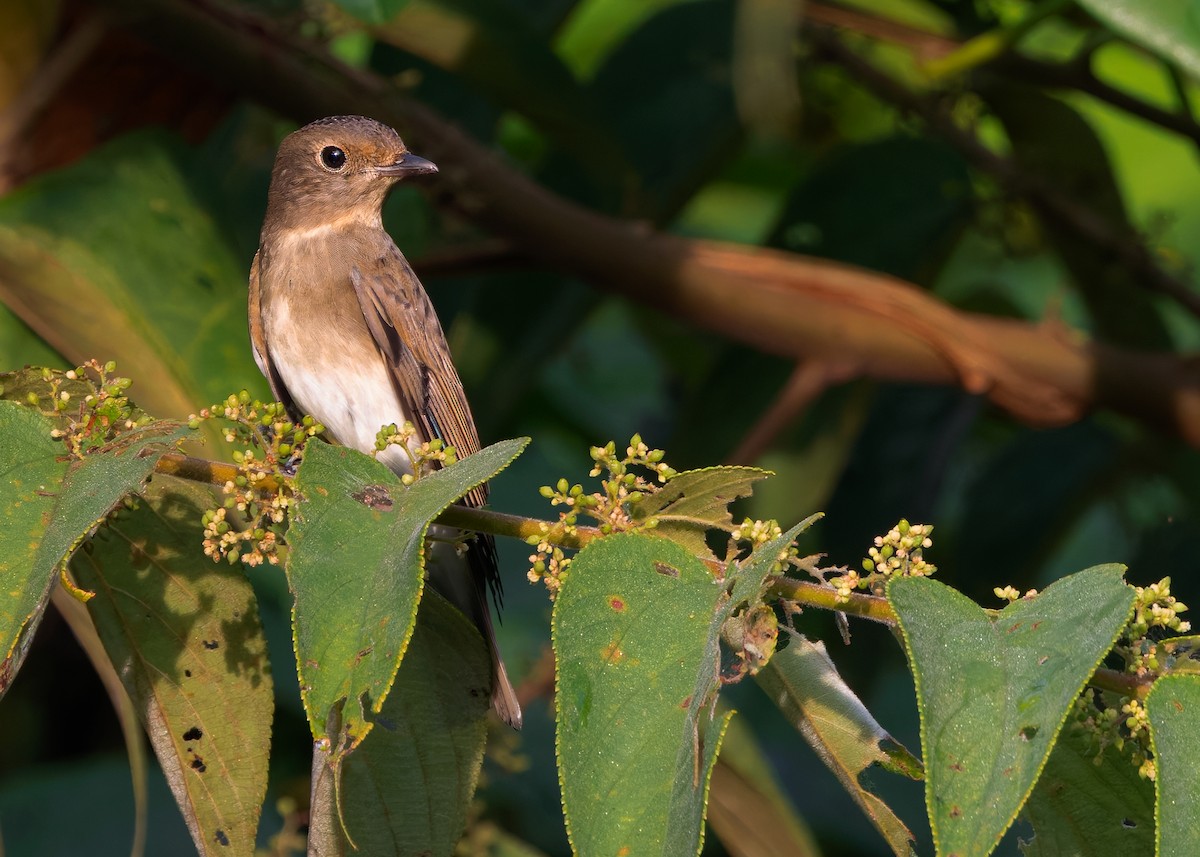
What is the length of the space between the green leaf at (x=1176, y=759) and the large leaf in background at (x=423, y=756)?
853 mm

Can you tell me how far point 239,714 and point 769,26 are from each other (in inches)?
61.0

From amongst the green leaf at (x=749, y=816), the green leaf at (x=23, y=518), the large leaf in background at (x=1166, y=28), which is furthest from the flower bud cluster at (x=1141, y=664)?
the large leaf in background at (x=1166, y=28)

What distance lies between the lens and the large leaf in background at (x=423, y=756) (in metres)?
1.83

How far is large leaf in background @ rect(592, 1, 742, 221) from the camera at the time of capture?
4242mm

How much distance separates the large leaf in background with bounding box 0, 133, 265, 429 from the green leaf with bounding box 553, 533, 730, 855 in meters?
1.48

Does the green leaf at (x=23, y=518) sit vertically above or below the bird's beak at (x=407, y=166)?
below

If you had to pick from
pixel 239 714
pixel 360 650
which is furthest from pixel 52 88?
pixel 360 650

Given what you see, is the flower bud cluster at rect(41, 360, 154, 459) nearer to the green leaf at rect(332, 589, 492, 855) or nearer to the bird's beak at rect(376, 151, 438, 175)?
the green leaf at rect(332, 589, 492, 855)

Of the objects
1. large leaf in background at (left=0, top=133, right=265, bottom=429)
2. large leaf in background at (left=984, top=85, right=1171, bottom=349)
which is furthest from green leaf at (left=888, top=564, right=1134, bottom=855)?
large leaf in background at (left=984, top=85, right=1171, bottom=349)

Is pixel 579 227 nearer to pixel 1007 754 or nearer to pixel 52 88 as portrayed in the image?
pixel 52 88

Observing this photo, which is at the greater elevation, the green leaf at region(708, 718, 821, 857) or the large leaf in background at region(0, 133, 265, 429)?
the large leaf in background at region(0, 133, 265, 429)

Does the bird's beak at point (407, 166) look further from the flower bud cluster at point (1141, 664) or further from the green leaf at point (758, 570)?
the flower bud cluster at point (1141, 664)

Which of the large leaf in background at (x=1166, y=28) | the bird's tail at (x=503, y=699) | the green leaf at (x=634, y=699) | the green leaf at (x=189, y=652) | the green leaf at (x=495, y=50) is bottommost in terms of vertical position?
the bird's tail at (x=503, y=699)

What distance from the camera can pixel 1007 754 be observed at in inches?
51.3
